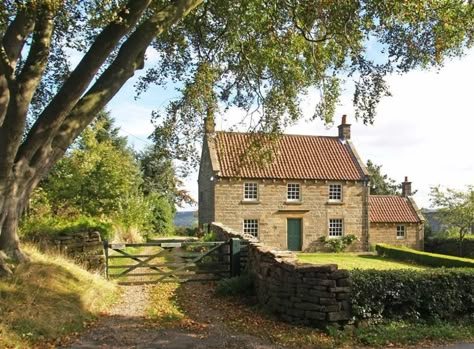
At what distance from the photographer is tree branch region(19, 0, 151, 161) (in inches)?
328

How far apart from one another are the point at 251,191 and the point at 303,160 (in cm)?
491

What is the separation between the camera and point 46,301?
860 centimetres

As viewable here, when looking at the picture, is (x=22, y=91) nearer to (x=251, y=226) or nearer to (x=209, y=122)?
(x=209, y=122)

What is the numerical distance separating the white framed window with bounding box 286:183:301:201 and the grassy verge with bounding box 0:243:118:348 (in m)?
22.7

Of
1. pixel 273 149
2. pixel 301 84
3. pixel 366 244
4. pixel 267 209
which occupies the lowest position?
pixel 366 244

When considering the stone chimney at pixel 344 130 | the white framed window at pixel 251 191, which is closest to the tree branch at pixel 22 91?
the white framed window at pixel 251 191

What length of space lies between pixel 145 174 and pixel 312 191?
692 inches

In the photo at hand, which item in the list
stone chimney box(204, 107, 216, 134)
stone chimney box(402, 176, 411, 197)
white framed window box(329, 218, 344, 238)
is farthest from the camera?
stone chimney box(402, 176, 411, 197)

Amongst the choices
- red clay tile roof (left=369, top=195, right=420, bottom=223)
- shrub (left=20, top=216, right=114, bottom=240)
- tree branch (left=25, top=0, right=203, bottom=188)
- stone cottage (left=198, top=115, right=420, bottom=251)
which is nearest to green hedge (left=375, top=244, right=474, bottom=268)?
stone cottage (left=198, top=115, right=420, bottom=251)

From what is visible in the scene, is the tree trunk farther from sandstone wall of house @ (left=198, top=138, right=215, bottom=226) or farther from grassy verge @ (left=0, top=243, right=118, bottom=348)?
sandstone wall of house @ (left=198, top=138, right=215, bottom=226)

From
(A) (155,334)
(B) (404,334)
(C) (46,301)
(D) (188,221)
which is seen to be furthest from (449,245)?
(D) (188,221)

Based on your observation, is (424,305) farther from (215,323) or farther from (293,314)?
(215,323)

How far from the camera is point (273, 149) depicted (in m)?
14.0

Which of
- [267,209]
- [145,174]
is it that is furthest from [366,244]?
[145,174]
